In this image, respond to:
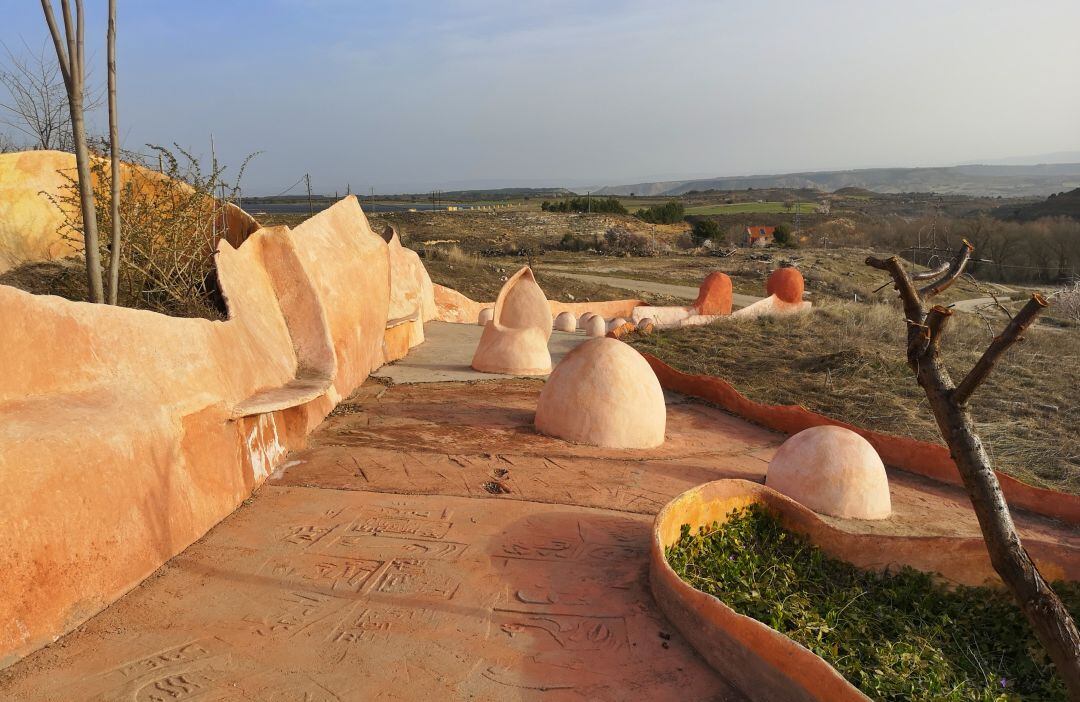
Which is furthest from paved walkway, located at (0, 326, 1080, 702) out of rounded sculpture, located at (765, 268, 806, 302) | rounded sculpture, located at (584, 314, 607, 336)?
rounded sculpture, located at (765, 268, 806, 302)

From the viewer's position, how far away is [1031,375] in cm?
1531

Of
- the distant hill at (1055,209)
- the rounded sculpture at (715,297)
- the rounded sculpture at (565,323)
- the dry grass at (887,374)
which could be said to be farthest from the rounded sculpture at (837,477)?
the distant hill at (1055,209)

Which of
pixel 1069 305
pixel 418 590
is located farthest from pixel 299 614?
pixel 1069 305

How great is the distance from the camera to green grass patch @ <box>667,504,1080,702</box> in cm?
486

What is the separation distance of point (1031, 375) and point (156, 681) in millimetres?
16513

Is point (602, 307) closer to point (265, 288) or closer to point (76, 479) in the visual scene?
point (265, 288)

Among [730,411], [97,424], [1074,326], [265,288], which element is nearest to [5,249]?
[265,288]

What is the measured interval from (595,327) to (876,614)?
13891 mm

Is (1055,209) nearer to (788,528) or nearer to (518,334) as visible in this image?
(518,334)

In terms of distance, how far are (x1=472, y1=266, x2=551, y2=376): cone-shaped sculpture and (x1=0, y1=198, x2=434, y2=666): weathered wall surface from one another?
460cm

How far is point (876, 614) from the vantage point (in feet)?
18.5

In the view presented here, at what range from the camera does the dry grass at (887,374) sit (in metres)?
11.4

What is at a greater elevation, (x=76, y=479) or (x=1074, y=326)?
(x=76, y=479)

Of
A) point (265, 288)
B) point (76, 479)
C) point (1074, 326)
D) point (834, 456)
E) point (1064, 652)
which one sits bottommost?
point (1074, 326)
